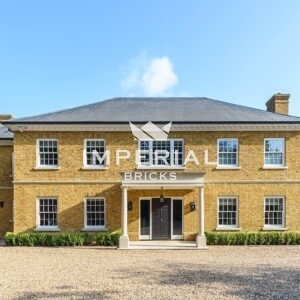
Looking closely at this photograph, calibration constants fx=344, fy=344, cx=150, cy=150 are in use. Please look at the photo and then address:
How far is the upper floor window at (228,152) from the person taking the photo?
2011cm

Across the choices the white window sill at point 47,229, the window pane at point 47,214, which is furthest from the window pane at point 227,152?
the white window sill at point 47,229

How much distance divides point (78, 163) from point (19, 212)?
14.4 ft

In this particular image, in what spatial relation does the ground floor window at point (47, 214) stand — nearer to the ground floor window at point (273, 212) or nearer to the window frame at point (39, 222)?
the window frame at point (39, 222)

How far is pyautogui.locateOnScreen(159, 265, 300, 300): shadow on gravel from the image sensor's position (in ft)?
31.5

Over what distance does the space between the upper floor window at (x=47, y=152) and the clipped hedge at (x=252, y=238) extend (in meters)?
9.78

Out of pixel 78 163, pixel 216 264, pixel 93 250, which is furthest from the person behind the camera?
pixel 78 163

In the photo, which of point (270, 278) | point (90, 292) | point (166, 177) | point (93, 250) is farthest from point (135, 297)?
point (166, 177)

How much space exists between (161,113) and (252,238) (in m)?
8.93

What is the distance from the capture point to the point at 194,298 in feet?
29.7

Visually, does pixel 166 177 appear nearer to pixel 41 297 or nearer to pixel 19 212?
pixel 19 212

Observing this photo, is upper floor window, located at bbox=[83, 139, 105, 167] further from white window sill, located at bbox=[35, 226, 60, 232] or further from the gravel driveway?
the gravel driveway

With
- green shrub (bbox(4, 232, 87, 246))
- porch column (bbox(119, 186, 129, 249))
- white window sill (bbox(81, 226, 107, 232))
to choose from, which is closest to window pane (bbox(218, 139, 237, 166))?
porch column (bbox(119, 186, 129, 249))

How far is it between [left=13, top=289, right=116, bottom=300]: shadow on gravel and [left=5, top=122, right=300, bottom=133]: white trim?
11.4 metres

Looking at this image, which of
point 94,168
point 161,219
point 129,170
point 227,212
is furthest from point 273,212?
point 94,168
